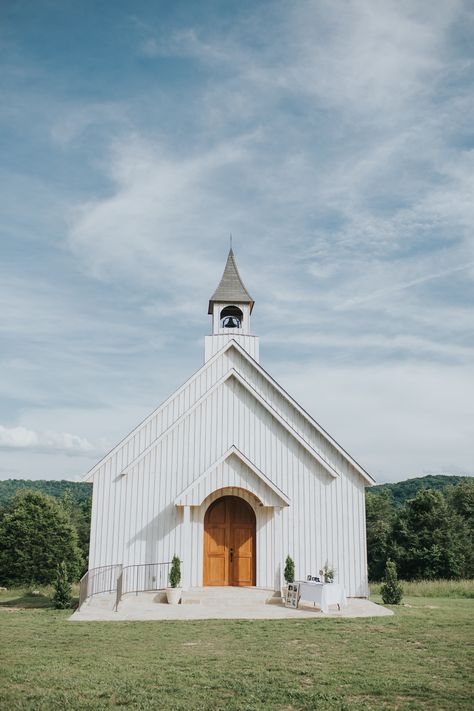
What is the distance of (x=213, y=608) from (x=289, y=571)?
9.32ft

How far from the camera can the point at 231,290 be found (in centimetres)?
2405

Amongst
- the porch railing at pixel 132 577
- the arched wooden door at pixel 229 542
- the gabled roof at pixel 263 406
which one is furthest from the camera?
the gabled roof at pixel 263 406

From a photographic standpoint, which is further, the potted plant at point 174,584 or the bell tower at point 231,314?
the bell tower at point 231,314

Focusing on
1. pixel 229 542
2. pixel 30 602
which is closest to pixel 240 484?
pixel 229 542

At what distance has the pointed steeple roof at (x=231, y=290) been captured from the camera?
2367 centimetres

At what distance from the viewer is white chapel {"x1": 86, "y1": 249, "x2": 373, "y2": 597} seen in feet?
60.5

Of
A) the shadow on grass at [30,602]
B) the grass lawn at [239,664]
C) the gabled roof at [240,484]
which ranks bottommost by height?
the shadow on grass at [30,602]

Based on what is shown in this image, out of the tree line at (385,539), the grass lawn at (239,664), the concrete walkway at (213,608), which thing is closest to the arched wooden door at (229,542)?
the concrete walkway at (213,608)

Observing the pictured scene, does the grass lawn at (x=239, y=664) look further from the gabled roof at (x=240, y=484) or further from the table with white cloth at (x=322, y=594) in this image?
the gabled roof at (x=240, y=484)

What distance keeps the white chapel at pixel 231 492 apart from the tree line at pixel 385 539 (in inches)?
930

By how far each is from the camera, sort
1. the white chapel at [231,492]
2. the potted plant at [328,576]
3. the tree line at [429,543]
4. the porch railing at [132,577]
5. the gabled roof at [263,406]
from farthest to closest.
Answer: the tree line at [429,543] < the gabled roof at [263,406] < the white chapel at [231,492] < the porch railing at [132,577] < the potted plant at [328,576]

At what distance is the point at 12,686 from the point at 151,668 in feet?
6.64

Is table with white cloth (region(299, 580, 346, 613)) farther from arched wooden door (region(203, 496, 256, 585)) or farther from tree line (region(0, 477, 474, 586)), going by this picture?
tree line (region(0, 477, 474, 586))

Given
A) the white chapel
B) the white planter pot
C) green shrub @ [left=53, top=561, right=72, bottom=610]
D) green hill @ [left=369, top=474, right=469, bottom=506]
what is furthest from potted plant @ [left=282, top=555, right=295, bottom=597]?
green hill @ [left=369, top=474, right=469, bottom=506]
